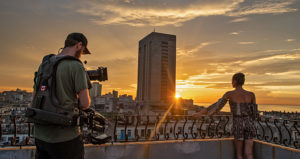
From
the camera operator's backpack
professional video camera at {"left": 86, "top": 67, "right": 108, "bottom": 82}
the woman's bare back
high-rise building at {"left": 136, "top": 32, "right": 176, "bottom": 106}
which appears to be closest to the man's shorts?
the camera operator's backpack

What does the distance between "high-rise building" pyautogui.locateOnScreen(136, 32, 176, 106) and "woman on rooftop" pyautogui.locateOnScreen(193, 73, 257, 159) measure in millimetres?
102181

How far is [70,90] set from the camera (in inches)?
83.9

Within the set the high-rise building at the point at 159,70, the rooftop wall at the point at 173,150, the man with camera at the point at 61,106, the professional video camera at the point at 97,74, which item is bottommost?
the rooftop wall at the point at 173,150

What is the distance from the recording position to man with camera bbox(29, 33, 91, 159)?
205 centimetres

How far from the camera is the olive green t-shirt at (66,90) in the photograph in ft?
6.81

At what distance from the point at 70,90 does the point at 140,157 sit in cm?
275

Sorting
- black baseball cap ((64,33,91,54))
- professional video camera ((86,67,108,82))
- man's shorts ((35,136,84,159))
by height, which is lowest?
man's shorts ((35,136,84,159))

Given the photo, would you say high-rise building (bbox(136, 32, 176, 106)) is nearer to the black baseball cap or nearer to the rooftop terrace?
the rooftop terrace

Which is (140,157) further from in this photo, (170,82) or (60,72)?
(170,82)

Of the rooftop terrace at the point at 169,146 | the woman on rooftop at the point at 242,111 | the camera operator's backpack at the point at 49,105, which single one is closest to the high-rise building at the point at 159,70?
the rooftop terrace at the point at 169,146

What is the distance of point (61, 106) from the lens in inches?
81.7

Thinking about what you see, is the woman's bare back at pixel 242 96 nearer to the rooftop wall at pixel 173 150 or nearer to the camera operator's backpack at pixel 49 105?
the rooftop wall at pixel 173 150

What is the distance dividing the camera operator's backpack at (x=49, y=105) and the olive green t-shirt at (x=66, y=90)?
0.05 metres

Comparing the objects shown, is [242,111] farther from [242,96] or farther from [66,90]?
[66,90]
